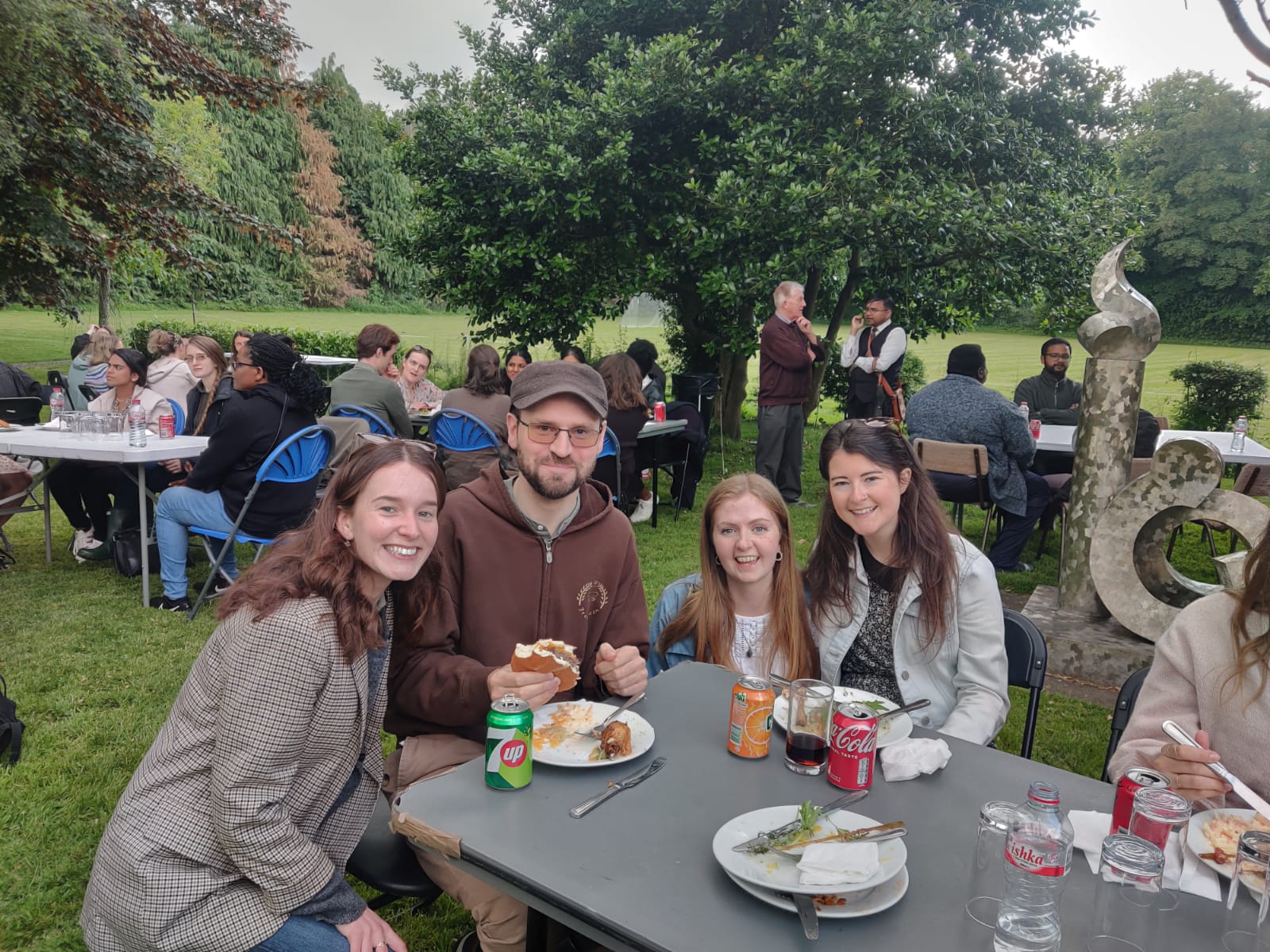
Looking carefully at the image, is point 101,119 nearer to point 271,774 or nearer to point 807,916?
point 271,774

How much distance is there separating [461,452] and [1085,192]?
8.19 meters

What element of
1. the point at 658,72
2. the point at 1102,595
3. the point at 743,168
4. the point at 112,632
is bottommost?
the point at 112,632

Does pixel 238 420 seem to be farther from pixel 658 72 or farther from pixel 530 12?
pixel 530 12

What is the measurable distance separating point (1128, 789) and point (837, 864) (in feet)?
1.87

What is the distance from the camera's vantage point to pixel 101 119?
10125 mm

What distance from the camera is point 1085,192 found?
998 cm

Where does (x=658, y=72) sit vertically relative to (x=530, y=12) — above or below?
below

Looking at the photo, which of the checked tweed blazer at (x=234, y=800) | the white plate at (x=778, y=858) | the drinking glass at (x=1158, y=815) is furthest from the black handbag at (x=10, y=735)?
the drinking glass at (x=1158, y=815)

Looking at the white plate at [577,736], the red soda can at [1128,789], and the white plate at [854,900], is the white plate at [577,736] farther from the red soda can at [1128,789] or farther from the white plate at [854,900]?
the red soda can at [1128,789]

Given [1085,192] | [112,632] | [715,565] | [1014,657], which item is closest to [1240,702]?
[1014,657]

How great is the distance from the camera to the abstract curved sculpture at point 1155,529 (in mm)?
3973

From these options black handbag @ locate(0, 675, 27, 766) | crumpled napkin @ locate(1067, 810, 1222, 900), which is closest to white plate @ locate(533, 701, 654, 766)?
crumpled napkin @ locate(1067, 810, 1222, 900)

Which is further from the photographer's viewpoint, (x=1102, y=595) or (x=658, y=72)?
(x=658, y=72)

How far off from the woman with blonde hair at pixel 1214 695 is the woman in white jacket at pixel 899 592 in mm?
441
